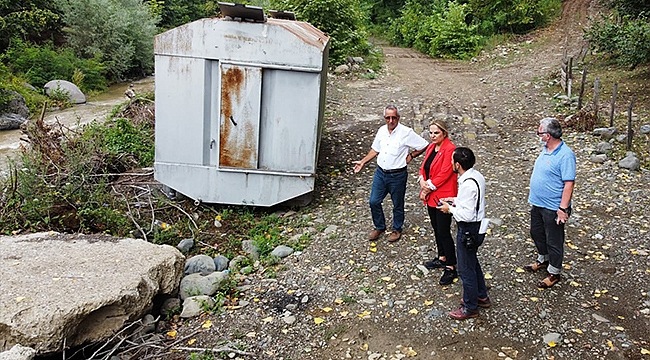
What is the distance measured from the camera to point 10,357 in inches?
140

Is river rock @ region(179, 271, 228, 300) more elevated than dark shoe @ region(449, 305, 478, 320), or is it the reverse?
dark shoe @ region(449, 305, 478, 320)

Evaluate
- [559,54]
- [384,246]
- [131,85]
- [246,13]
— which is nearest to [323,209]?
[384,246]

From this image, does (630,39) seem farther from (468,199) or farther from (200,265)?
(200,265)

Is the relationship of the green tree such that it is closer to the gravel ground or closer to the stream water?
the stream water

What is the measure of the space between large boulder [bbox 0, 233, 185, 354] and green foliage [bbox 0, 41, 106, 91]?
14.7m

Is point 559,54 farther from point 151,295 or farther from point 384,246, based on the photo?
point 151,295

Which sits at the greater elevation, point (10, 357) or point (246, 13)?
point (246, 13)

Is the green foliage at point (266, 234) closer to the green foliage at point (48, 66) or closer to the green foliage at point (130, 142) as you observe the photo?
the green foliage at point (130, 142)

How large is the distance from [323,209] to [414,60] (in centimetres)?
1441

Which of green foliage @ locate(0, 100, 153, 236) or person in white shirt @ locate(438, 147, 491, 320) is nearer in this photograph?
person in white shirt @ locate(438, 147, 491, 320)

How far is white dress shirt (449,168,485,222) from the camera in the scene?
433cm

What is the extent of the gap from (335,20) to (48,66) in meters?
10.1

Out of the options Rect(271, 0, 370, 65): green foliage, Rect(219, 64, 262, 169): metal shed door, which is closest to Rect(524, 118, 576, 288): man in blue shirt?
Rect(219, 64, 262, 169): metal shed door

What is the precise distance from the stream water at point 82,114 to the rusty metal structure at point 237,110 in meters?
4.16
